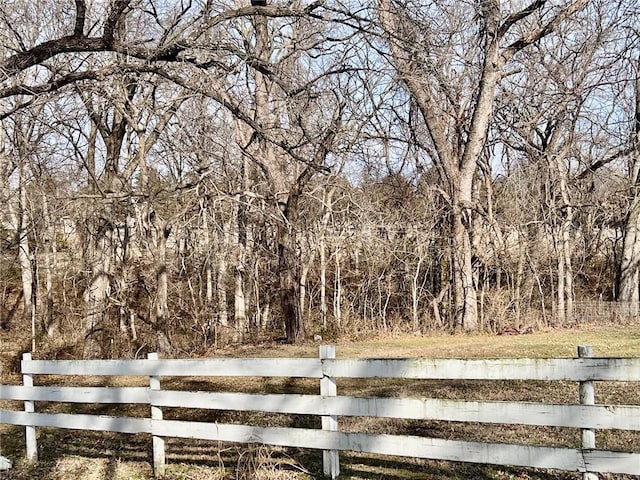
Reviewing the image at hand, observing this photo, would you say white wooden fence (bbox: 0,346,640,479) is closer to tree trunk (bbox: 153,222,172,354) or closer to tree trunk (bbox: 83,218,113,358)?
tree trunk (bbox: 153,222,172,354)

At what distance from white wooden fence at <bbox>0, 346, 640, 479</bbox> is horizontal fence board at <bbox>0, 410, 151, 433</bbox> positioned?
0.01 metres

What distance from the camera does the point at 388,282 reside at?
18.6 m

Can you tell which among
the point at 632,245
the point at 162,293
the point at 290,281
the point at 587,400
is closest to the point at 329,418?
Answer: the point at 587,400

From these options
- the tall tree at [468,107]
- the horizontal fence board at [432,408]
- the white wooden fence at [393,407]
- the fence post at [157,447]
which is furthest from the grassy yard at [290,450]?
the tall tree at [468,107]

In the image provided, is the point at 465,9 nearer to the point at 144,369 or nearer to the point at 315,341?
the point at 315,341

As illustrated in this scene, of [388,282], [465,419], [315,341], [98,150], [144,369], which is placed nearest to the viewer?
[465,419]

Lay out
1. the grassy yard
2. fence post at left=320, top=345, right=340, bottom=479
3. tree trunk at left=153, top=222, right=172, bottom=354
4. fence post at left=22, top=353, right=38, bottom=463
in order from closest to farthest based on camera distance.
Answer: fence post at left=320, top=345, right=340, bottom=479
the grassy yard
fence post at left=22, top=353, right=38, bottom=463
tree trunk at left=153, top=222, right=172, bottom=354

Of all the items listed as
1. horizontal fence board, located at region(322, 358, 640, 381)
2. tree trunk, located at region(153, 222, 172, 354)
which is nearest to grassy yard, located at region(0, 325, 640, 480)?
horizontal fence board, located at region(322, 358, 640, 381)

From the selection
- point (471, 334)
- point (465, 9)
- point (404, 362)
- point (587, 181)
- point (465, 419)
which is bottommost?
point (471, 334)

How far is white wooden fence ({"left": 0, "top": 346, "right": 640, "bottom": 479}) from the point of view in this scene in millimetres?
4367

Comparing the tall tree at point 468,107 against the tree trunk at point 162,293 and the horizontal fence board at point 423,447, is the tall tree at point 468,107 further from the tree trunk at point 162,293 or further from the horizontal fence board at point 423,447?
the horizontal fence board at point 423,447

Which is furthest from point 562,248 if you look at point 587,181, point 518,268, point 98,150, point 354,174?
point 98,150

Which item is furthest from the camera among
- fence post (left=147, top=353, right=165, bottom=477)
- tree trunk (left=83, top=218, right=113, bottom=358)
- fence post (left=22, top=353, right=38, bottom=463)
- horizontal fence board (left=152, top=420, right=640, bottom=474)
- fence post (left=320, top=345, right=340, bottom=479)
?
tree trunk (left=83, top=218, right=113, bottom=358)

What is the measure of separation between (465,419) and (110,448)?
423cm
